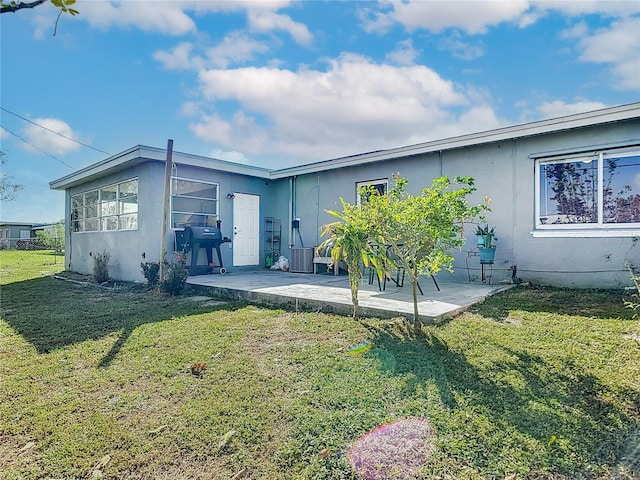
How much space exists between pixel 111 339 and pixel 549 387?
4167mm

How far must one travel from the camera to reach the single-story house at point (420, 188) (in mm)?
5742

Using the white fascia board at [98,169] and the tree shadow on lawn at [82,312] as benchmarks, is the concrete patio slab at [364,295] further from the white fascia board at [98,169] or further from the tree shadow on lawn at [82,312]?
the white fascia board at [98,169]

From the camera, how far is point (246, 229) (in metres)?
10.1

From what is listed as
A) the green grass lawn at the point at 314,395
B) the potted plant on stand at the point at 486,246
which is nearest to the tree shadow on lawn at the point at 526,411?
the green grass lawn at the point at 314,395

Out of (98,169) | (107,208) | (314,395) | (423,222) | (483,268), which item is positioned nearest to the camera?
(314,395)

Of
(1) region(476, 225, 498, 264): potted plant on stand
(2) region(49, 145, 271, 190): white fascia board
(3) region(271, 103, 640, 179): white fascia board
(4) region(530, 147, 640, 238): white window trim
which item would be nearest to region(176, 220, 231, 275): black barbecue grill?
(2) region(49, 145, 271, 190): white fascia board

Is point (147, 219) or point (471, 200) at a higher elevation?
point (471, 200)

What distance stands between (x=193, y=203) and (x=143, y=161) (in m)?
1.46

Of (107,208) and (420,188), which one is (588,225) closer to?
(420,188)

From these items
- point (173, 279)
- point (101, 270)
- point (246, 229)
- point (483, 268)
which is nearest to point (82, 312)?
point (173, 279)

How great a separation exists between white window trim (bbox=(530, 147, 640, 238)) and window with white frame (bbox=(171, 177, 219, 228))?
708 centimetres

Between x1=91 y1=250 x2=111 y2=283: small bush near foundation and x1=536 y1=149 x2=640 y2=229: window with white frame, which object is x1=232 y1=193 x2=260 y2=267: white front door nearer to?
x1=91 y1=250 x2=111 y2=283: small bush near foundation

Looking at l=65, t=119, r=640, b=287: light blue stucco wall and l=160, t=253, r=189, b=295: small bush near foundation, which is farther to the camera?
l=160, t=253, r=189, b=295: small bush near foundation

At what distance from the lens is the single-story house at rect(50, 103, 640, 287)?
574 cm
